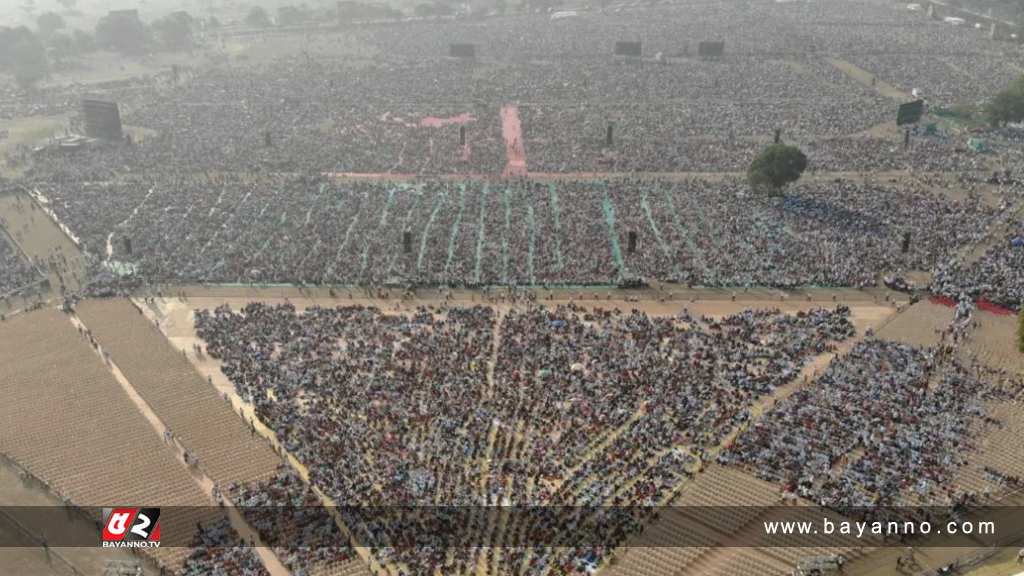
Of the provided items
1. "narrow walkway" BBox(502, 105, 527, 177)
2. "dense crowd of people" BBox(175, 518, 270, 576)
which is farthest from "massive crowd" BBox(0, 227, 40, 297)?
"narrow walkway" BBox(502, 105, 527, 177)

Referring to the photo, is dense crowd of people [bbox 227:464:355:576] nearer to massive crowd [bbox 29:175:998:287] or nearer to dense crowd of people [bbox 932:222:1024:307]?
massive crowd [bbox 29:175:998:287]

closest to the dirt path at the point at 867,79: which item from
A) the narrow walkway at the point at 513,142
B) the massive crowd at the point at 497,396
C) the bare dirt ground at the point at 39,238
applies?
the narrow walkway at the point at 513,142

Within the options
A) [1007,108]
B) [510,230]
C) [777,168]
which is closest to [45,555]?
[510,230]

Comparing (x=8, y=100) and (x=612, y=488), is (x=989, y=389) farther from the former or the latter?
(x=8, y=100)

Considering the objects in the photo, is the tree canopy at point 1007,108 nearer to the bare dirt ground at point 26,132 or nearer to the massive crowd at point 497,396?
the massive crowd at point 497,396

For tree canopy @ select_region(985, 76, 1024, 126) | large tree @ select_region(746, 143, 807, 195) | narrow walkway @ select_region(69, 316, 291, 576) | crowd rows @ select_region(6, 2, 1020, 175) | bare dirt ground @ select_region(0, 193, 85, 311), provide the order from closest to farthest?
1. narrow walkway @ select_region(69, 316, 291, 576)
2. bare dirt ground @ select_region(0, 193, 85, 311)
3. large tree @ select_region(746, 143, 807, 195)
4. crowd rows @ select_region(6, 2, 1020, 175)
5. tree canopy @ select_region(985, 76, 1024, 126)

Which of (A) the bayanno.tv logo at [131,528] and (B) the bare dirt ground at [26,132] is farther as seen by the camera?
(B) the bare dirt ground at [26,132]

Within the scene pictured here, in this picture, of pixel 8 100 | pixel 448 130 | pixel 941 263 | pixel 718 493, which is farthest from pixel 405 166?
pixel 8 100
